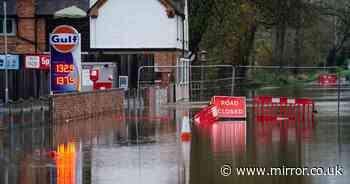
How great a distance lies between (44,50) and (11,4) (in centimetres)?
289

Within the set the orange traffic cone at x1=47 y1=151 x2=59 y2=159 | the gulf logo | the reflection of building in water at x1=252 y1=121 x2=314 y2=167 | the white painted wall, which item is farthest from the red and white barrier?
the orange traffic cone at x1=47 y1=151 x2=59 y2=159

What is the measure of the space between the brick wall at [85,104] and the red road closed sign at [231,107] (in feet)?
16.3

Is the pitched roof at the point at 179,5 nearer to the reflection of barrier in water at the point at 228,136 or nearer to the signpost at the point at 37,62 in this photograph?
the signpost at the point at 37,62

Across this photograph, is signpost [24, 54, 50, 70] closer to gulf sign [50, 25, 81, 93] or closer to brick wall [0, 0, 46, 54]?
gulf sign [50, 25, 81, 93]

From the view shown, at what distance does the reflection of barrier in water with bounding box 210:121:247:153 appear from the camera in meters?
21.3

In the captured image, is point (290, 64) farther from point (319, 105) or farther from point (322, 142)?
point (322, 142)

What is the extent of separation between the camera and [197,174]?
16.5 meters

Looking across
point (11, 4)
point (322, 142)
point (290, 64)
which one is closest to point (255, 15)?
point (11, 4)

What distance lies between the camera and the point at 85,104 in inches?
1372

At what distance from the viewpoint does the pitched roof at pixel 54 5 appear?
159ft

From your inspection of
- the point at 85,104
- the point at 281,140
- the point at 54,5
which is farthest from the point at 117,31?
the point at 281,140

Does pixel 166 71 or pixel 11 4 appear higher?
pixel 11 4

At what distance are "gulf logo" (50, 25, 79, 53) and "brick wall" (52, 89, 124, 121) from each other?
5.82 ft

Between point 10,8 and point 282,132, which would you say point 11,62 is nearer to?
point 10,8
